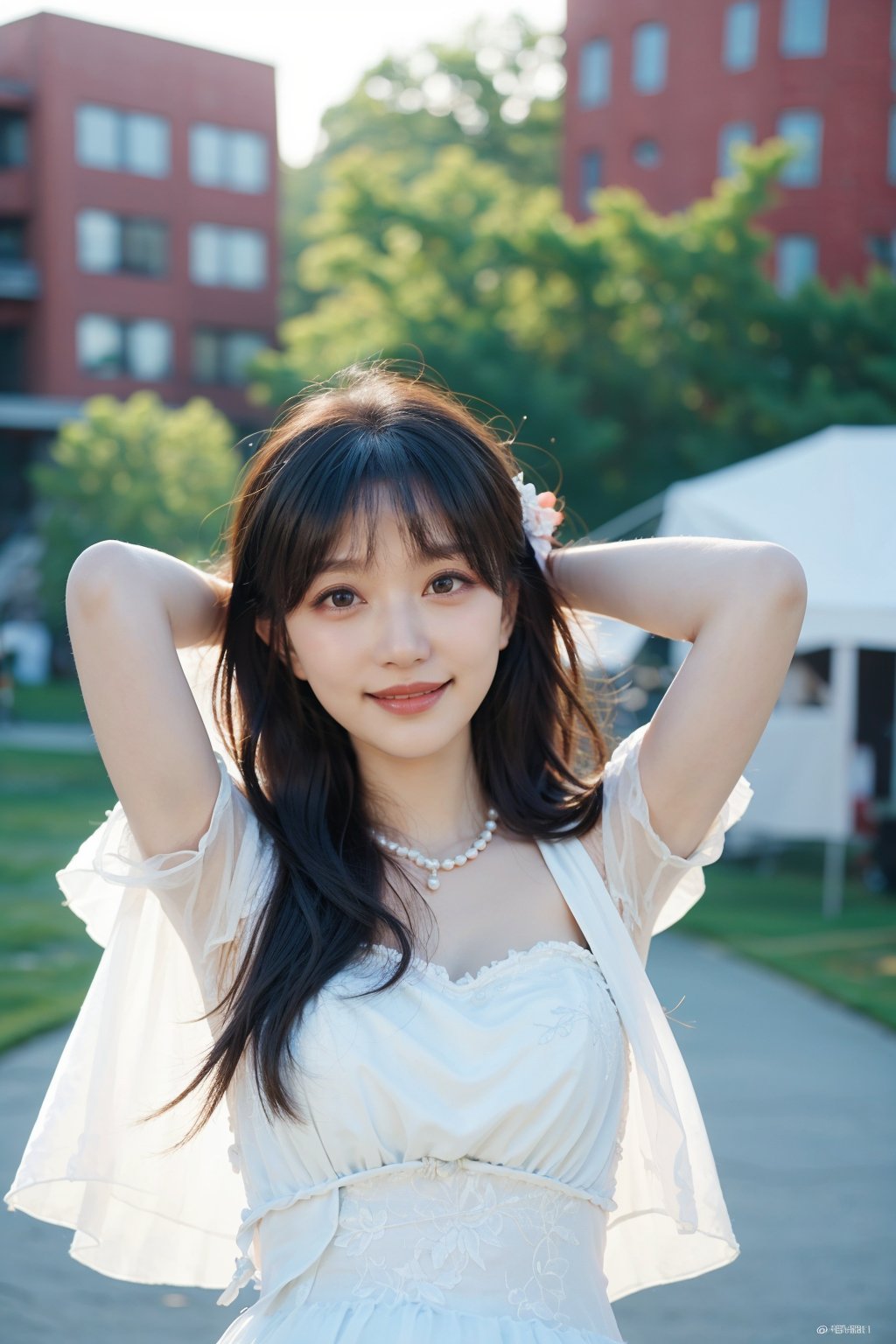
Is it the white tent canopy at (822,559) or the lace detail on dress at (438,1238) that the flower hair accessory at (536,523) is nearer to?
the lace detail on dress at (438,1238)

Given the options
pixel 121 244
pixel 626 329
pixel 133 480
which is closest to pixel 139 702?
pixel 626 329

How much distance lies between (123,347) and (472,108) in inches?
605

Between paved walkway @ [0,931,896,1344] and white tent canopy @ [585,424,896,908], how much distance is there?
7.54 feet

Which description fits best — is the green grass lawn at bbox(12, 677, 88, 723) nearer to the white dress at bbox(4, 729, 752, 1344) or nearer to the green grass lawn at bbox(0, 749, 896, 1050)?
the green grass lawn at bbox(0, 749, 896, 1050)

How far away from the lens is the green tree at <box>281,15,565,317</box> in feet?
130

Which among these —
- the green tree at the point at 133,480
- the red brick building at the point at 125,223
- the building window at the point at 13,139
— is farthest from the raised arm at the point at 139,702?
the building window at the point at 13,139

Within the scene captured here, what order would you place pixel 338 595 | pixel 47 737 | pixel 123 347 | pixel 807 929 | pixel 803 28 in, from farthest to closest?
pixel 123 347 → pixel 803 28 → pixel 47 737 → pixel 807 929 → pixel 338 595

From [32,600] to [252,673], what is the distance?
2614 centimetres

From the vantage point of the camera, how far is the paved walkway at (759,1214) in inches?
145

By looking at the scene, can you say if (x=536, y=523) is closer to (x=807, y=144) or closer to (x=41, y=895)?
(x=41, y=895)

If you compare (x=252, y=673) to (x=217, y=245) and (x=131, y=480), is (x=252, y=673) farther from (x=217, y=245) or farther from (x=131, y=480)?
(x=217, y=245)

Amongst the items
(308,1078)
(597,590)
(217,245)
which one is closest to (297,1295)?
(308,1078)

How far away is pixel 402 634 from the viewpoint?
1790 millimetres

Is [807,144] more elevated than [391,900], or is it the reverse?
[807,144]
